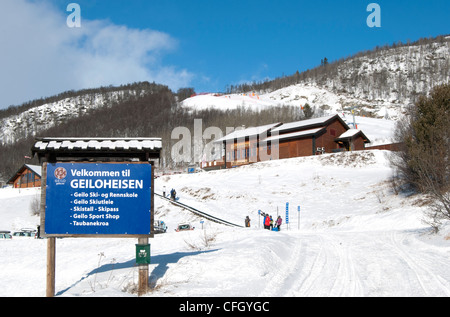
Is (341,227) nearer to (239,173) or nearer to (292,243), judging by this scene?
(292,243)

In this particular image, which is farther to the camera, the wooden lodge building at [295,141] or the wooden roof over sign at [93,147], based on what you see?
the wooden lodge building at [295,141]

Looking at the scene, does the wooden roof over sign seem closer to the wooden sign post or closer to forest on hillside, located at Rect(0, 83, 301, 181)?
the wooden sign post

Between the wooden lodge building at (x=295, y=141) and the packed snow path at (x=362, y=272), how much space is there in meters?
39.3

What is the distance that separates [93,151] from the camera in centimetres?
931

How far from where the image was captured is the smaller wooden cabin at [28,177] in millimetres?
67312

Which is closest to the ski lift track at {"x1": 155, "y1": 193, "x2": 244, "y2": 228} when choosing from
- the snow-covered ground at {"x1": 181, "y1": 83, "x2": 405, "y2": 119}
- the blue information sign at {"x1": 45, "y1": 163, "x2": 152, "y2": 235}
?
the blue information sign at {"x1": 45, "y1": 163, "x2": 152, "y2": 235}

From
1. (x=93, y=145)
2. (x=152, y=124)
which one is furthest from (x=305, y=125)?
(x=152, y=124)

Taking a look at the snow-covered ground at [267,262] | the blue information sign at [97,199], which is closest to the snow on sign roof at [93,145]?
the blue information sign at [97,199]

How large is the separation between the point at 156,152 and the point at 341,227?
21.2m

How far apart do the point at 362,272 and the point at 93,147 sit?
726 cm

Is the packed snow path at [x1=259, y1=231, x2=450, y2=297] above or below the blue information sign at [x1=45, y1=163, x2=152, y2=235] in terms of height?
below

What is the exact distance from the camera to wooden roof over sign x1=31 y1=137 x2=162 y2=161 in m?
9.05

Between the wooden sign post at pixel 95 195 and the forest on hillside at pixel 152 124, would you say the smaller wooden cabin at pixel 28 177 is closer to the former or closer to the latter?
the forest on hillside at pixel 152 124
